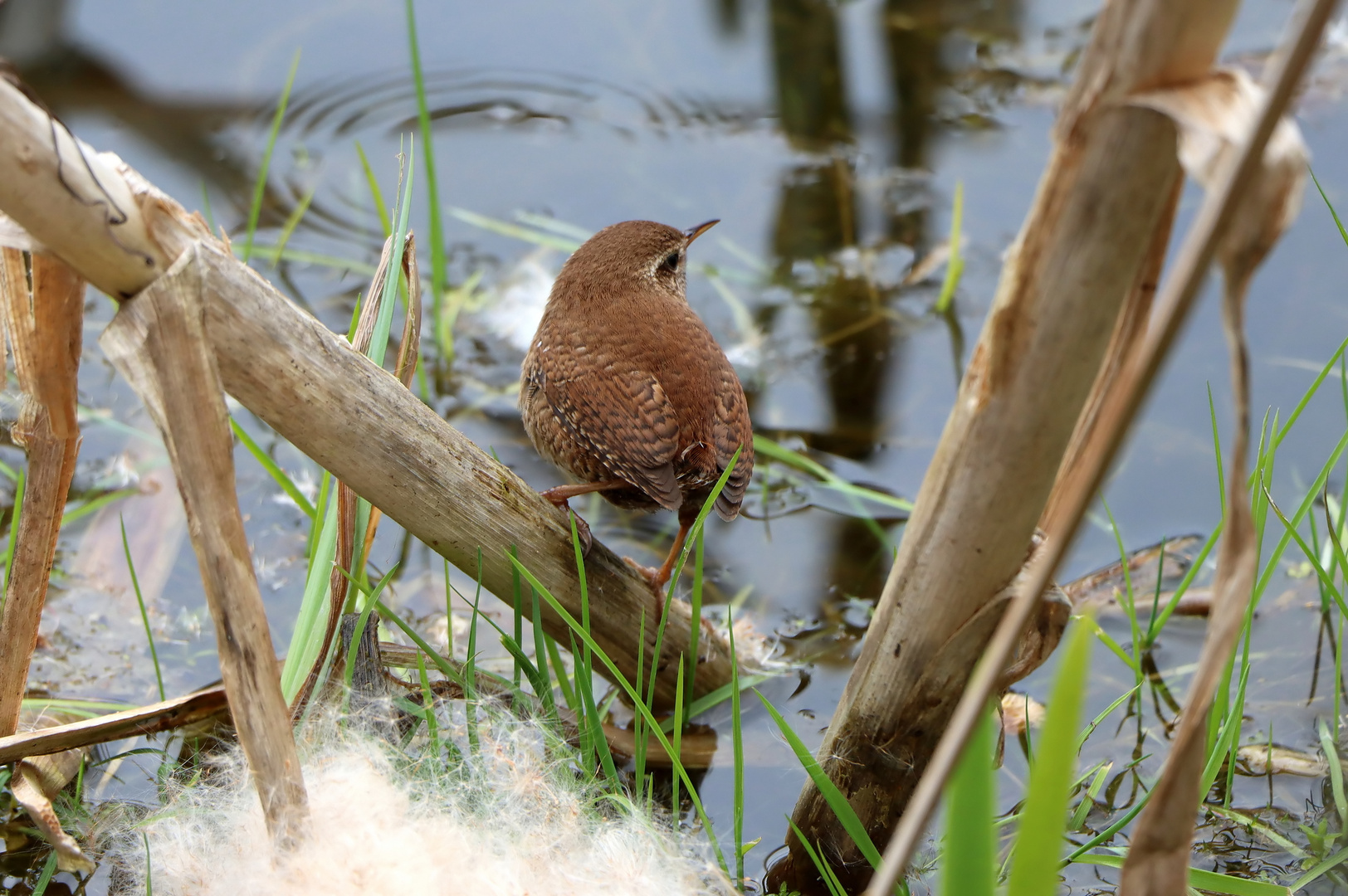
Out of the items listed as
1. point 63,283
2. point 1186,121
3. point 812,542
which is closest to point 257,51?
point 812,542

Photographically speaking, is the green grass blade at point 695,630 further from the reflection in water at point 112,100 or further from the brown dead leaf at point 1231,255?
the reflection in water at point 112,100

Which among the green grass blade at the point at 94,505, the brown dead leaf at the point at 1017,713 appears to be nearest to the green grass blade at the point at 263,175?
the green grass blade at the point at 94,505

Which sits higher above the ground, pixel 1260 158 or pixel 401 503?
pixel 1260 158

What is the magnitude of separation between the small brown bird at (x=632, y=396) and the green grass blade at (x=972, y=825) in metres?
1.48

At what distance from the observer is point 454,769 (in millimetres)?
2150

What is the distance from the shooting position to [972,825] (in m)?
1.14

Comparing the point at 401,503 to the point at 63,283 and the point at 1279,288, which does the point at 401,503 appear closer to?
the point at 63,283

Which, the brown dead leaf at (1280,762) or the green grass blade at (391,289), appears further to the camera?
the brown dead leaf at (1280,762)

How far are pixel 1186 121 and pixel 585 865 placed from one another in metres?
1.52

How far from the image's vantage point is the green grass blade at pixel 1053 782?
1045 millimetres

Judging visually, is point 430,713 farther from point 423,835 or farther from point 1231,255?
point 1231,255

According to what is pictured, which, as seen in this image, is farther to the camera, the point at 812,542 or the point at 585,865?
the point at 812,542

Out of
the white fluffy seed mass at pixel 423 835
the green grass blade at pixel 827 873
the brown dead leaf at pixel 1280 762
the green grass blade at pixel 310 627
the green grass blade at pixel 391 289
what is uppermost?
the green grass blade at pixel 391 289

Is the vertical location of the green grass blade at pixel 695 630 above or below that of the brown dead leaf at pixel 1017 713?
above
